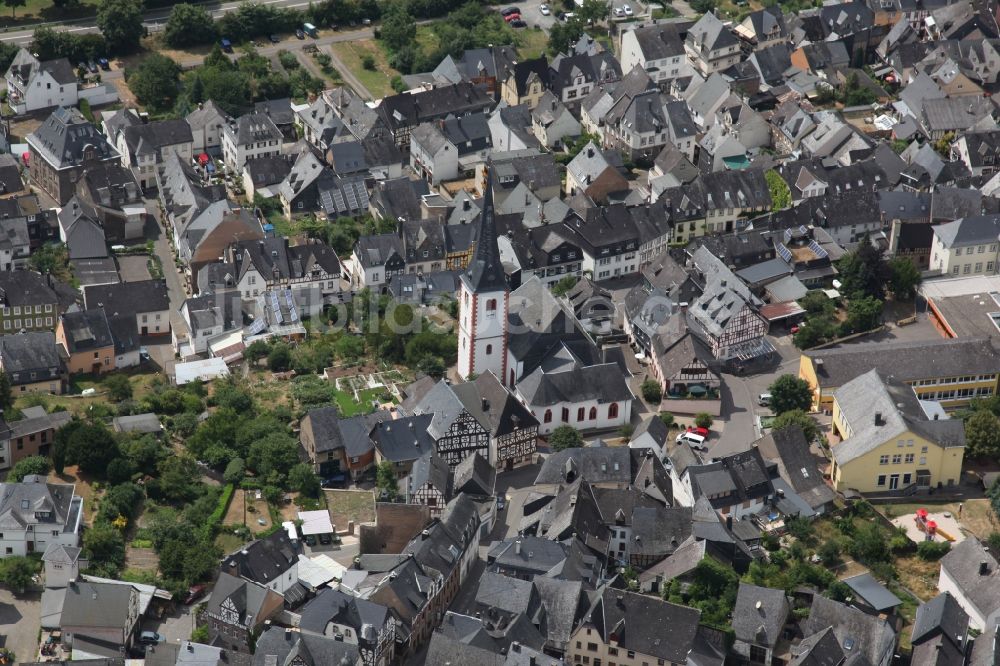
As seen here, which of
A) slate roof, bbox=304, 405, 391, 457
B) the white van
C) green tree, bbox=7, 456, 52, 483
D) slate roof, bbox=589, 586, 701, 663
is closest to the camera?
slate roof, bbox=589, 586, 701, 663

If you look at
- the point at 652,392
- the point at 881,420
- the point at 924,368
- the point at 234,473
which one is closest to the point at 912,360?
the point at 924,368

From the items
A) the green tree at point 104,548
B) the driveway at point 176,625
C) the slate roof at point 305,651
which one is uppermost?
the slate roof at point 305,651

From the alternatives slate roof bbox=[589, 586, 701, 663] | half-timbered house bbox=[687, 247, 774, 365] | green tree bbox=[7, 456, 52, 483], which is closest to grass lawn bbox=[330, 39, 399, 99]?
half-timbered house bbox=[687, 247, 774, 365]

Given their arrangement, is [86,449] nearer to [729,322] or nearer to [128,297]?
[128,297]

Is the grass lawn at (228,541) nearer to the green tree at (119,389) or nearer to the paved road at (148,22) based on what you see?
the green tree at (119,389)

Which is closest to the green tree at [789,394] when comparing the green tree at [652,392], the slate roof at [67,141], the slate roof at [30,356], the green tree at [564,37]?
the green tree at [652,392]

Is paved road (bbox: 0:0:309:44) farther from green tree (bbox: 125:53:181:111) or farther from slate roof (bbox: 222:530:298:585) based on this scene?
slate roof (bbox: 222:530:298:585)
